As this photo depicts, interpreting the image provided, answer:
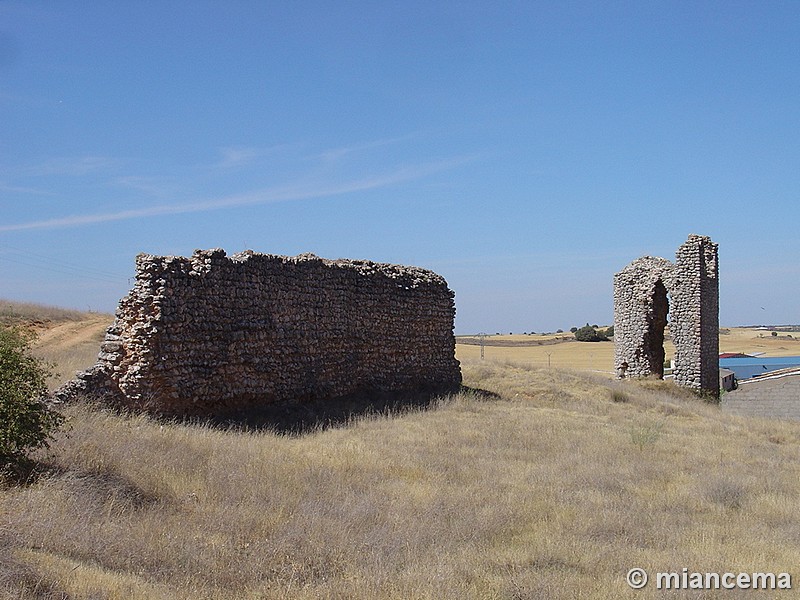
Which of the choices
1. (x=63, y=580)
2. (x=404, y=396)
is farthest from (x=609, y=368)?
(x=63, y=580)

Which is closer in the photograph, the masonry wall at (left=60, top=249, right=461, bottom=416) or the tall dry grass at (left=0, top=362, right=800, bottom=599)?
the tall dry grass at (left=0, top=362, right=800, bottom=599)

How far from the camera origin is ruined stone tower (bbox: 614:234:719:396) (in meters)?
26.7

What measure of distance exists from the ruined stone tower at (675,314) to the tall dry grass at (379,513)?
43.6 feet

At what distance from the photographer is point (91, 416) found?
1045 centimetres

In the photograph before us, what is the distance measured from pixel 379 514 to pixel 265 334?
6915 mm

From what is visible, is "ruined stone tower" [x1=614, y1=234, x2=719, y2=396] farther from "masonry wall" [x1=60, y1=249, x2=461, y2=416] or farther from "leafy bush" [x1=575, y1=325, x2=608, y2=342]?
"leafy bush" [x1=575, y1=325, x2=608, y2=342]

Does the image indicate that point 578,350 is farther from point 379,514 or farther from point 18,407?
point 18,407

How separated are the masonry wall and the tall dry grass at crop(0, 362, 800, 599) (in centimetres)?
110

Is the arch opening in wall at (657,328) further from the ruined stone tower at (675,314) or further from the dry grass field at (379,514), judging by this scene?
the dry grass field at (379,514)

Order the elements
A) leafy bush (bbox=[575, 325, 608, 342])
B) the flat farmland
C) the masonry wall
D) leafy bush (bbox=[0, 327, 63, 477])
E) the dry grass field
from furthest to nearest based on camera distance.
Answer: leafy bush (bbox=[575, 325, 608, 342]) < the flat farmland < the masonry wall < leafy bush (bbox=[0, 327, 63, 477]) < the dry grass field

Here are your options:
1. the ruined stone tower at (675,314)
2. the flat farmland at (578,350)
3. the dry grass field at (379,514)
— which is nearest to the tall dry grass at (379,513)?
the dry grass field at (379,514)

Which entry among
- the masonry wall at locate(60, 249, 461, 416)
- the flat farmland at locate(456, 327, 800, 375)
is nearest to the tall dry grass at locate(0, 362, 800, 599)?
the masonry wall at locate(60, 249, 461, 416)

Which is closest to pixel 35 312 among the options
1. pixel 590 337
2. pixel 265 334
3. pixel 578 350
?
pixel 265 334

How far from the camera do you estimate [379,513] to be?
812 cm
